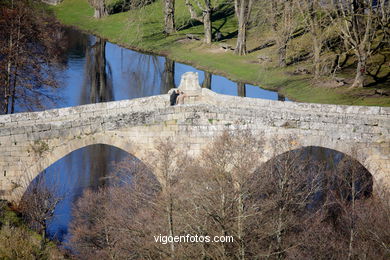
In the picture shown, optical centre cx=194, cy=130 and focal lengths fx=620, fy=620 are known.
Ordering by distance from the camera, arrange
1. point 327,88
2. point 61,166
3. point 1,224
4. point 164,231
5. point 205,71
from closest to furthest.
→ point 164,231
point 1,224
point 61,166
point 327,88
point 205,71

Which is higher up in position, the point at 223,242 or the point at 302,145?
the point at 302,145

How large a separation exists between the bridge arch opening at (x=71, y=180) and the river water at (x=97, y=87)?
0.11 ft

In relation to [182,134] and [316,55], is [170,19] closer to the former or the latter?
[316,55]

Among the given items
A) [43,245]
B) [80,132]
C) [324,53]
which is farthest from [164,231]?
[324,53]

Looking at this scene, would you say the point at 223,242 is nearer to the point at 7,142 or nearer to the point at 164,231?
the point at 164,231

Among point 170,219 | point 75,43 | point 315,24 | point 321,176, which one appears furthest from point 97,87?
point 170,219

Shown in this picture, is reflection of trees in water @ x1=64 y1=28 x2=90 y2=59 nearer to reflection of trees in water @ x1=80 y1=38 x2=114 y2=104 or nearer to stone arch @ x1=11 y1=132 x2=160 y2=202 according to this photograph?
reflection of trees in water @ x1=80 y1=38 x2=114 y2=104

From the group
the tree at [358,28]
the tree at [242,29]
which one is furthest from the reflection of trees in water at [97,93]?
the tree at [358,28]

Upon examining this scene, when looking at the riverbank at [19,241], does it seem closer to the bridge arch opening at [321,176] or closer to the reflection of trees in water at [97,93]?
the reflection of trees in water at [97,93]

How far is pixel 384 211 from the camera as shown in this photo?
1883cm

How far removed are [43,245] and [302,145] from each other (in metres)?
8.75

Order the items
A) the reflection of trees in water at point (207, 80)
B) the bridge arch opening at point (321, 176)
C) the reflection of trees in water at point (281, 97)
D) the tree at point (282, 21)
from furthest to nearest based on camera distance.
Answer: the reflection of trees in water at point (207, 80) < the reflection of trees in water at point (281, 97) < the tree at point (282, 21) < the bridge arch opening at point (321, 176)

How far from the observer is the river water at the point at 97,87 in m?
24.6

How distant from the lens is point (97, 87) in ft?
124
